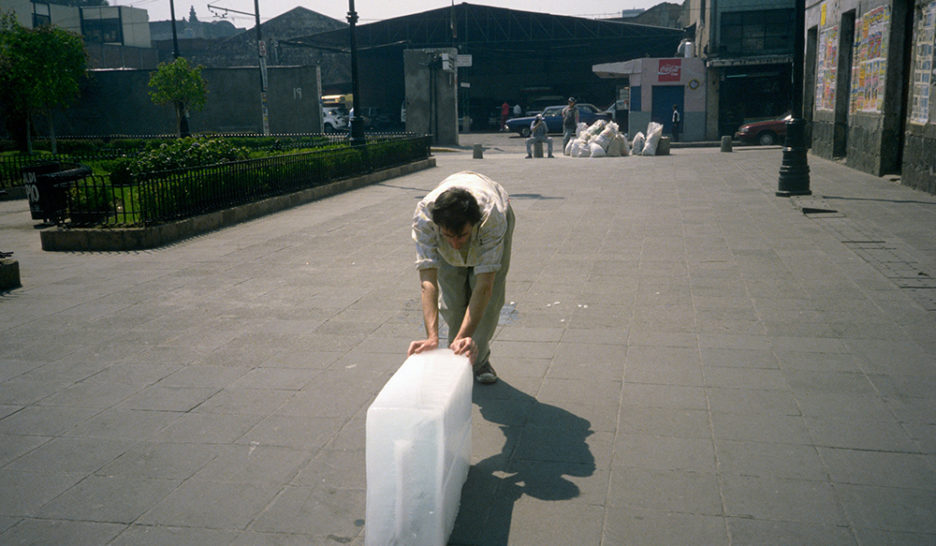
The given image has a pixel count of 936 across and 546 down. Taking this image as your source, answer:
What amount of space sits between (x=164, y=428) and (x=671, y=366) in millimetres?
3377

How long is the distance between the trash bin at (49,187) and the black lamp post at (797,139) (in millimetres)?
11699

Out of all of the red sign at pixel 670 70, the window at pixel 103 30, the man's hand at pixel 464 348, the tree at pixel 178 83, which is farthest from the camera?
the window at pixel 103 30

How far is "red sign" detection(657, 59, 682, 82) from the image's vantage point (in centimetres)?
3359

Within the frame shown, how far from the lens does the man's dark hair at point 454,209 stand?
353cm

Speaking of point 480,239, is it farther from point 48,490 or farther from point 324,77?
point 324,77

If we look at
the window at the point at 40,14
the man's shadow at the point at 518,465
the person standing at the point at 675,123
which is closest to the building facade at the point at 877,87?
the person standing at the point at 675,123

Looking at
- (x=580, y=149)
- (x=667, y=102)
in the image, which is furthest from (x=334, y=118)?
(x=580, y=149)

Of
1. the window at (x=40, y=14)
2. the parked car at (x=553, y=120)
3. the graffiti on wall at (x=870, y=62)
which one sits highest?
the window at (x=40, y=14)

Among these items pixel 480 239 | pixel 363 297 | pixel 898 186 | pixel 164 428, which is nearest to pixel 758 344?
pixel 480 239

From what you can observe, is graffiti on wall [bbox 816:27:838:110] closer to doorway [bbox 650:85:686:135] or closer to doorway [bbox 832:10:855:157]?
doorway [bbox 832:10:855:157]

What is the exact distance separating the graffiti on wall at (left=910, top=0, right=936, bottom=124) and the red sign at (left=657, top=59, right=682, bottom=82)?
2038 centimetres

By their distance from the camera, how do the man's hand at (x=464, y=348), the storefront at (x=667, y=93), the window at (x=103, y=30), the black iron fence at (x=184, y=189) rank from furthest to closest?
1. the window at (x=103, y=30)
2. the storefront at (x=667, y=93)
3. the black iron fence at (x=184, y=189)
4. the man's hand at (x=464, y=348)

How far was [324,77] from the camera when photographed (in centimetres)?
5791

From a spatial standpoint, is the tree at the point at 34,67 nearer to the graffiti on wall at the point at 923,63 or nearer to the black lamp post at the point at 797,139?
the black lamp post at the point at 797,139
